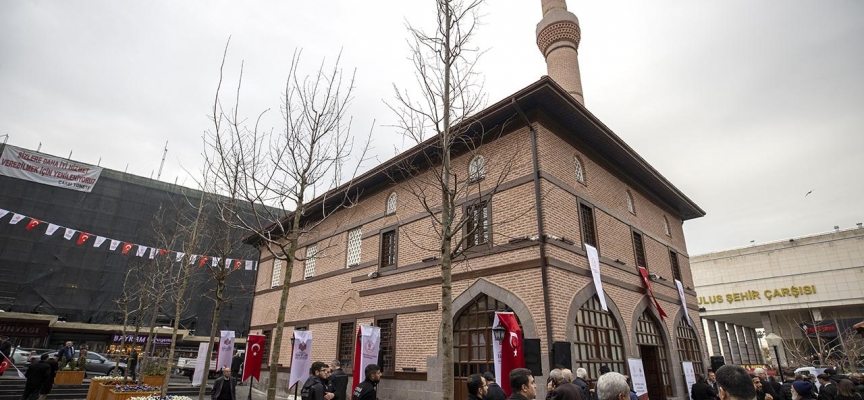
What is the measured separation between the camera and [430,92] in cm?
762

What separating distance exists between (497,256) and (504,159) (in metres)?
2.62

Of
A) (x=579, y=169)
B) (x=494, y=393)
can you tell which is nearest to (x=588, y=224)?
(x=579, y=169)

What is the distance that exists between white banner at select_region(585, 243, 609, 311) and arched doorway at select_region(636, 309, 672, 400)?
9.31ft

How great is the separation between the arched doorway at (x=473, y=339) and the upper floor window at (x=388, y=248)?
358 cm

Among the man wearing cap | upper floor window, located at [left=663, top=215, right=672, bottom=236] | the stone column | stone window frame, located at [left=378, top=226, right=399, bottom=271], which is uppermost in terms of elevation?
upper floor window, located at [left=663, top=215, right=672, bottom=236]

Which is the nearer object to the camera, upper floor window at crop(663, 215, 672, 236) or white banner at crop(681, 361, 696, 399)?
white banner at crop(681, 361, 696, 399)

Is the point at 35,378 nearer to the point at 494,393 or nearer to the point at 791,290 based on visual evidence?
the point at 494,393

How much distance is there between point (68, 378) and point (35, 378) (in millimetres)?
6081

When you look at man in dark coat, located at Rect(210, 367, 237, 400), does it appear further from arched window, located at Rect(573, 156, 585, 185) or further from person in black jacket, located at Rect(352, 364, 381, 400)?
arched window, located at Rect(573, 156, 585, 185)

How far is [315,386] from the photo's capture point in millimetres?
6398

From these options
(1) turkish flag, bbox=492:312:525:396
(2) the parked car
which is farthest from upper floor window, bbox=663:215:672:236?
(2) the parked car

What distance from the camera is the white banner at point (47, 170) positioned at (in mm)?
27094

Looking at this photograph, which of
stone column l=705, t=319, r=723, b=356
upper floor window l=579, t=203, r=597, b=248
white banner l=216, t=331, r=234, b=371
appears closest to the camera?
upper floor window l=579, t=203, r=597, b=248

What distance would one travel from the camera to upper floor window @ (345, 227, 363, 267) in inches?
620
